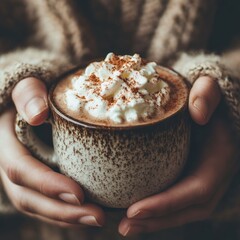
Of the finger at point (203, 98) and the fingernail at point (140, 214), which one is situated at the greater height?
the finger at point (203, 98)

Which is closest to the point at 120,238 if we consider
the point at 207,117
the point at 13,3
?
the point at 207,117

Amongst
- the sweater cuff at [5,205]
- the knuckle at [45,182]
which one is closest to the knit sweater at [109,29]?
the sweater cuff at [5,205]

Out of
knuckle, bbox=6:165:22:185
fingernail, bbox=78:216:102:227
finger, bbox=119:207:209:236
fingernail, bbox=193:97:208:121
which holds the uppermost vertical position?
fingernail, bbox=193:97:208:121

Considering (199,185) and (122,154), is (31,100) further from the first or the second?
(199,185)

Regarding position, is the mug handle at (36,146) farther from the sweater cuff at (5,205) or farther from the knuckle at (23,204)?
the sweater cuff at (5,205)

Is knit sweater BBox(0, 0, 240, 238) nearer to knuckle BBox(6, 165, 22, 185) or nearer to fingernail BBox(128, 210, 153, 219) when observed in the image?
knuckle BBox(6, 165, 22, 185)

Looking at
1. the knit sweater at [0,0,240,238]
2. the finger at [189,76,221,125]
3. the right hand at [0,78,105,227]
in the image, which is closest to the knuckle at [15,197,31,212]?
the right hand at [0,78,105,227]

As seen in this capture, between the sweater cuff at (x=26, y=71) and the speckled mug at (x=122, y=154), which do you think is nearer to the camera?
the speckled mug at (x=122, y=154)
